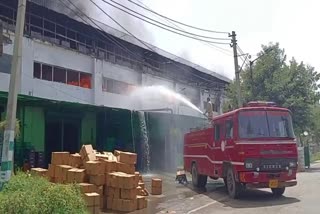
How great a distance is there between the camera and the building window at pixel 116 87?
3129cm

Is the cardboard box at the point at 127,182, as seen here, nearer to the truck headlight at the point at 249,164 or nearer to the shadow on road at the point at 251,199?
the shadow on road at the point at 251,199

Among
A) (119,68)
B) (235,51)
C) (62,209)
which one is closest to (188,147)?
(235,51)

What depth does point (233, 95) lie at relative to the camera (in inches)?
1310

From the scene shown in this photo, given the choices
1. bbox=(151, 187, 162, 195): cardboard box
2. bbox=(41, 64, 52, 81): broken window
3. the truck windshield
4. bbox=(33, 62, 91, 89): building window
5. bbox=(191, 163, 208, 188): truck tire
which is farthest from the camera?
bbox=(41, 64, 52, 81): broken window

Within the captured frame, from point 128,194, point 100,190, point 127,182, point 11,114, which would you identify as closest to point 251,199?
point 128,194

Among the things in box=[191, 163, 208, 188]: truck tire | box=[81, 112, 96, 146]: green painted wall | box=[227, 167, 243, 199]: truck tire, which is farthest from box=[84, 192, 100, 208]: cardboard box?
box=[81, 112, 96, 146]: green painted wall

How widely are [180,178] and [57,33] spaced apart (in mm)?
13518

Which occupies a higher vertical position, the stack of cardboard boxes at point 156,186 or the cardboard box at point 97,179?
the cardboard box at point 97,179

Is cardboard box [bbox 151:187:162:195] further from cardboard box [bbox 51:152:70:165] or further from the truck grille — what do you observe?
the truck grille

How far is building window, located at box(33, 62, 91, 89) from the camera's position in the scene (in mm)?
25006

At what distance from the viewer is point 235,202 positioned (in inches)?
501

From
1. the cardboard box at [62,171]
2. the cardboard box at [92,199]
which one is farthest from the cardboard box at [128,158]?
the cardboard box at [92,199]

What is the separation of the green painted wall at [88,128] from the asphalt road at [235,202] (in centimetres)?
661

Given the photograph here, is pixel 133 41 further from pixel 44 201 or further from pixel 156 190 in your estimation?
pixel 44 201
